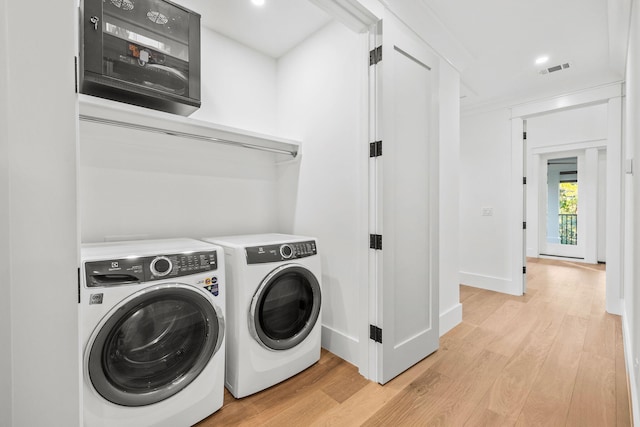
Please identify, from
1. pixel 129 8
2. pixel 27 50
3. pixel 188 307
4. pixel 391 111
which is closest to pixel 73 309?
pixel 27 50

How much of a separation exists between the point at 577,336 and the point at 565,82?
2.70 metres

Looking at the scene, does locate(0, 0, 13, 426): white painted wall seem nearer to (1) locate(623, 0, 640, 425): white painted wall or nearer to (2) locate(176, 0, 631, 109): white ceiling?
(2) locate(176, 0, 631, 109): white ceiling

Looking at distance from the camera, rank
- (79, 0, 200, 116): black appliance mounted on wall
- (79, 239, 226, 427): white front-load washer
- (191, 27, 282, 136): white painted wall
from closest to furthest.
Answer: (79, 239, 226, 427): white front-load washer → (79, 0, 200, 116): black appliance mounted on wall → (191, 27, 282, 136): white painted wall

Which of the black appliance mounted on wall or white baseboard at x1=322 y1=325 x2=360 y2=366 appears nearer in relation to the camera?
the black appliance mounted on wall

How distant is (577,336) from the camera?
2465 mm

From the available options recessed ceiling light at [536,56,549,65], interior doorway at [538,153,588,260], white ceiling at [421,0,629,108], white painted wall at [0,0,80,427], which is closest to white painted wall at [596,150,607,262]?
interior doorway at [538,153,588,260]

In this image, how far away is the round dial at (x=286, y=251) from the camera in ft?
5.94

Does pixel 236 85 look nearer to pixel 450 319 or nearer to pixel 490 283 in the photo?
pixel 450 319

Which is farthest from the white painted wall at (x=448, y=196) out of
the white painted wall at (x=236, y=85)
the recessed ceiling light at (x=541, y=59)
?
the white painted wall at (x=236, y=85)

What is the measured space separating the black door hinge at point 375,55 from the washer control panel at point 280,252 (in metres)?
1.22

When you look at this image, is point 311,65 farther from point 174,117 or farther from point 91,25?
point 91,25

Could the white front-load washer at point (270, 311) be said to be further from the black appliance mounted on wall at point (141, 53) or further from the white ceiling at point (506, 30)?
the white ceiling at point (506, 30)

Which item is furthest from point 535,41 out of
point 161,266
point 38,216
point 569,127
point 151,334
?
point 569,127

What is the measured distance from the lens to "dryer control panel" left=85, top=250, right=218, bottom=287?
1210mm
